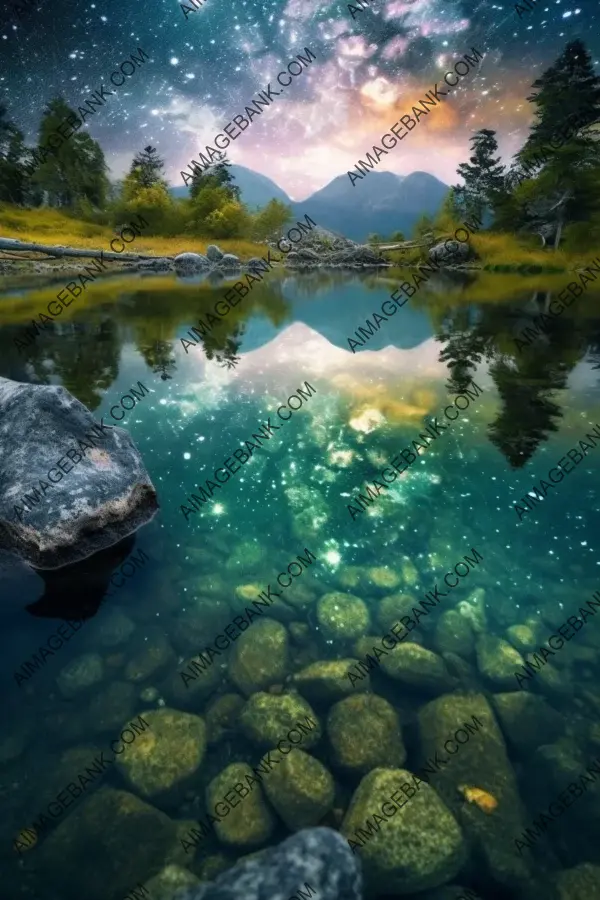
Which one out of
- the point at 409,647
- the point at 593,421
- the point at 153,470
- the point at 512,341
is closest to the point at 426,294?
the point at 512,341

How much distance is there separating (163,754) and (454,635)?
3595 mm

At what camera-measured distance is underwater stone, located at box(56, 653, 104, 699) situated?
4543 millimetres

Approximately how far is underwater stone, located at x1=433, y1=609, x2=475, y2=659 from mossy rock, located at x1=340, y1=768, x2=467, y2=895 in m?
1.72

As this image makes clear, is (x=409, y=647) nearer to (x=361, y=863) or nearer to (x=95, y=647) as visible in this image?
(x=361, y=863)

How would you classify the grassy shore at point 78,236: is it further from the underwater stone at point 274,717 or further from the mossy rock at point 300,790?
the mossy rock at point 300,790

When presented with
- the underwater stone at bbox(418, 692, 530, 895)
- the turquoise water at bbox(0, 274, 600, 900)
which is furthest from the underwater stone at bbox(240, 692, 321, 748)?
the underwater stone at bbox(418, 692, 530, 895)

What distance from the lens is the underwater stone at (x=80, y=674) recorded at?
454 centimetres

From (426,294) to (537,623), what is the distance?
1361 inches

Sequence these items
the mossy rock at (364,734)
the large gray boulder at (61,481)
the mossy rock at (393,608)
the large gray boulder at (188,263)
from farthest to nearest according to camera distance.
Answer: the large gray boulder at (188,263), the large gray boulder at (61,481), the mossy rock at (393,608), the mossy rock at (364,734)

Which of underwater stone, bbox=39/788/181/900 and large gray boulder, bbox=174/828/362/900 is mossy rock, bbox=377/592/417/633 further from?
underwater stone, bbox=39/788/181/900

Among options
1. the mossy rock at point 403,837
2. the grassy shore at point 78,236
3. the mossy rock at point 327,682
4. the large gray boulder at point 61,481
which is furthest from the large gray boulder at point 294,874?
the grassy shore at point 78,236

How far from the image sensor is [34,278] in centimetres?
3881

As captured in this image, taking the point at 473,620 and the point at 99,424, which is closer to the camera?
the point at 473,620

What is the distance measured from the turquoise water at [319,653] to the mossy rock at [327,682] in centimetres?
4
